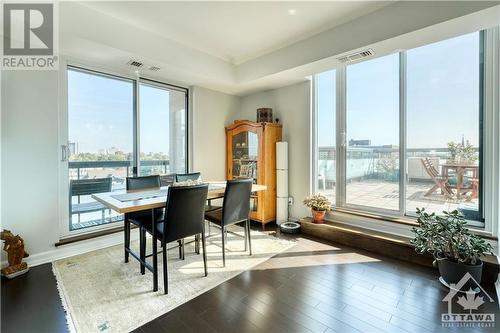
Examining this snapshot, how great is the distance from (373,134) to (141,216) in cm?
319

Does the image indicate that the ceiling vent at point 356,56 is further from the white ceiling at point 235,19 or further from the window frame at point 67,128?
the window frame at point 67,128

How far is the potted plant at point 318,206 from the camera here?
3479 mm

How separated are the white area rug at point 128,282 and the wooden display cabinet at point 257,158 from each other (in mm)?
881

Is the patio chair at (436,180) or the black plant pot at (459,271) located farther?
the patio chair at (436,180)

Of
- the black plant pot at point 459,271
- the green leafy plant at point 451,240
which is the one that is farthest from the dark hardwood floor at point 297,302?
the green leafy plant at point 451,240

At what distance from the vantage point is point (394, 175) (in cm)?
315

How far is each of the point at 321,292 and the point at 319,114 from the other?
2.69 m

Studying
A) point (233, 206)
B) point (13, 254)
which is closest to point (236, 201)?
point (233, 206)

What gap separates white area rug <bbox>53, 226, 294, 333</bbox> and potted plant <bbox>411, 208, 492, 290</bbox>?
1.54m

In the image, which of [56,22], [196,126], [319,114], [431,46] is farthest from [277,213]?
[56,22]

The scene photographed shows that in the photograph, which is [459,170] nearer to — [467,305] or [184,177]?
[467,305]

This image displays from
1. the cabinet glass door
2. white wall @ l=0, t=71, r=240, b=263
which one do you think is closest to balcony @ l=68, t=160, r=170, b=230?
white wall @ l=0, t=71, r=240, b=263

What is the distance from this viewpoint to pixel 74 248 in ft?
9.32

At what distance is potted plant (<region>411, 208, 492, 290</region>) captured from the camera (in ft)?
6.72
